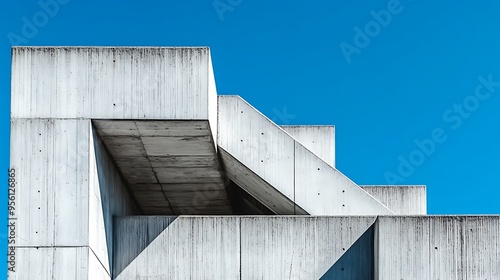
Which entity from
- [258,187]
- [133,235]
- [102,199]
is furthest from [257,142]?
[102,199]

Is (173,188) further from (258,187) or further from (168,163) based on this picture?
(168,163)

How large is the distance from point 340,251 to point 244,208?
5.24 metres

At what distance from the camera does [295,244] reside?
51.4 ft

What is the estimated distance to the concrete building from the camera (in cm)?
1380

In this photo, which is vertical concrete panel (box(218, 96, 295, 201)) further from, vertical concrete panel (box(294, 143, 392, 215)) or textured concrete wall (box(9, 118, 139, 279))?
textured concrete wall (box(9, 118, 139, 279))

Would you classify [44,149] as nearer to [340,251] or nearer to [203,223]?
[203,223]

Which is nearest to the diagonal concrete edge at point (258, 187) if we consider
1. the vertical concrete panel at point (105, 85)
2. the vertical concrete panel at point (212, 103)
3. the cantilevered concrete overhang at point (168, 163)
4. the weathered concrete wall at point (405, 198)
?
the cantilevered concrete overhang at point (168, 163)

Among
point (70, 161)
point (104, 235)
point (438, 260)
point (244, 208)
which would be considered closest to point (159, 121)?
point (70, 161)

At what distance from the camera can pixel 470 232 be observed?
14.8m

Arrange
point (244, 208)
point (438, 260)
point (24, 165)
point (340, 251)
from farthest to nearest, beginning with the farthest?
point (244, 208), point (340, 251), point (438, 260), point (24, 165)

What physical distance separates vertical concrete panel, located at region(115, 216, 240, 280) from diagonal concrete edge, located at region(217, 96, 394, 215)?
4.16 ft

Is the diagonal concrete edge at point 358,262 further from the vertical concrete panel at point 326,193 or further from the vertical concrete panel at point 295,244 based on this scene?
the vertical concrete panel at point 326,193

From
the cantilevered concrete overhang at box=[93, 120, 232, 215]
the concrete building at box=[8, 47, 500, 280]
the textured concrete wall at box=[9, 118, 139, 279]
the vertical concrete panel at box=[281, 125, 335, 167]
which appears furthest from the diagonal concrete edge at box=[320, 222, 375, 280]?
the vertical concrete panel at box=[281, 125, 335, 167]

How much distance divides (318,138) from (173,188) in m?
5.90
